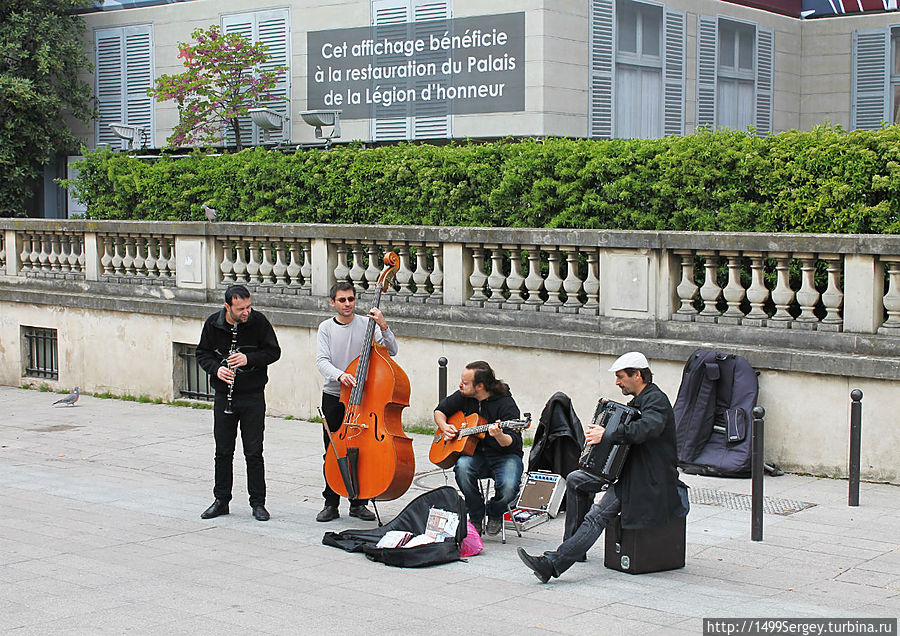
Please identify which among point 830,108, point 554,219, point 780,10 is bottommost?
point 554,219

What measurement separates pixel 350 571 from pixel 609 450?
191 cm

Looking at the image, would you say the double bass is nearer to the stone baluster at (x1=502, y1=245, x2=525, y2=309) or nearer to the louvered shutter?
the stone baluster at (x1=502, y1=245, x2=525, y2=309)

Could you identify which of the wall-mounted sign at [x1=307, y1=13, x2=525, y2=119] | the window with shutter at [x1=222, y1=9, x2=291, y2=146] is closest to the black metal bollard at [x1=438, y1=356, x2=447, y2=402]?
the wall-mounted sign at [x1=307, y1=13, x2=525, y2=119]

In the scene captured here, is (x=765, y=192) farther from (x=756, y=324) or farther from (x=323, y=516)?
(x=323, y=516)

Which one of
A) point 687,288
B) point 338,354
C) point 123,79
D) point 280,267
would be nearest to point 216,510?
point 338,354


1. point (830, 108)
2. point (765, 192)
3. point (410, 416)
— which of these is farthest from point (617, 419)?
point (830, 108)

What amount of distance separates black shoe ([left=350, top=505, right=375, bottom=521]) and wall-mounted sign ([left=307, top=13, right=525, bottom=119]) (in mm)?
9399

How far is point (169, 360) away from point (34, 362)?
336 centimetres

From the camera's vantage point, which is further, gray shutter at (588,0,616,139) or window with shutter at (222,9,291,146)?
window with shutter at (222,9,291,146)

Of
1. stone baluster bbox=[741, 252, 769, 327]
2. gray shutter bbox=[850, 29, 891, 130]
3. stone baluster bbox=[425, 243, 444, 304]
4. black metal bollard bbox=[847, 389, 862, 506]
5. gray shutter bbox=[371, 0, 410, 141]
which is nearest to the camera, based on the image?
black metal bollard bbox=[847, 389, 862, 506]

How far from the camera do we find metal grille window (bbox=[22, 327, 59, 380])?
58.7ft

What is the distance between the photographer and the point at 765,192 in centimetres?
1108

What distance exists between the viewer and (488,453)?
8695 millimetres

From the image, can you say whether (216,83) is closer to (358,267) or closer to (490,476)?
(358,267)
